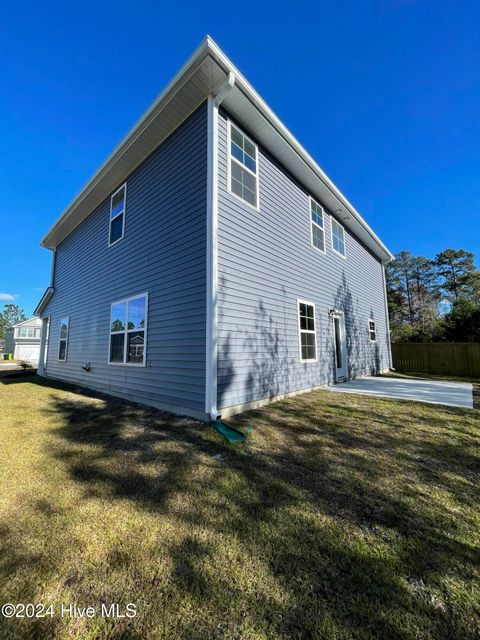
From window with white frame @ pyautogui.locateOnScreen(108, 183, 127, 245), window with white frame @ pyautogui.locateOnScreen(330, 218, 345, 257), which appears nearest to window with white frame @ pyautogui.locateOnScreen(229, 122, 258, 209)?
window with white frame @ pyautogui.locateOnScreen(108, 183, 127, 245)

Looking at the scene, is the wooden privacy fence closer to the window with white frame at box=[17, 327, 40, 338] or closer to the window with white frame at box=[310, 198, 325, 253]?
the window with white frame at box=[310, 198, 325, 253]

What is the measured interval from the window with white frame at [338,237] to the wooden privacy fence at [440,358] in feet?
21.0

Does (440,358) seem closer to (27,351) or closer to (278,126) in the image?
(278,126)

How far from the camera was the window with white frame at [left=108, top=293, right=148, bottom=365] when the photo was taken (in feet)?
20.0

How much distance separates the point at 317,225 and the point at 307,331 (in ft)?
11.3

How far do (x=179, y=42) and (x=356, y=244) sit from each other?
850 cm

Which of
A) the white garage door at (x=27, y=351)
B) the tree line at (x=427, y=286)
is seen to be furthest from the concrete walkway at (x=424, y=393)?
the white garage door at (x=27, y=351)

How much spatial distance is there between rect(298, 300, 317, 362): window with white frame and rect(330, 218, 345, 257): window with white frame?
3093 millimetres

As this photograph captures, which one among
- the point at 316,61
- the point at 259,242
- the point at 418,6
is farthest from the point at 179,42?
the point at 259,242

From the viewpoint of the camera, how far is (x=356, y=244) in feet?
36.6

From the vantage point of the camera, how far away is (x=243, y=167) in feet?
18.5

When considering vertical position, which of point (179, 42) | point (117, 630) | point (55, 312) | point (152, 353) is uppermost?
point (179, 42)

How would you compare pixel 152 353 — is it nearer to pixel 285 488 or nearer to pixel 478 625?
pixel 285 488

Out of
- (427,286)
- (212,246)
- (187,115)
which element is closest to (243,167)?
A: (187,115)
